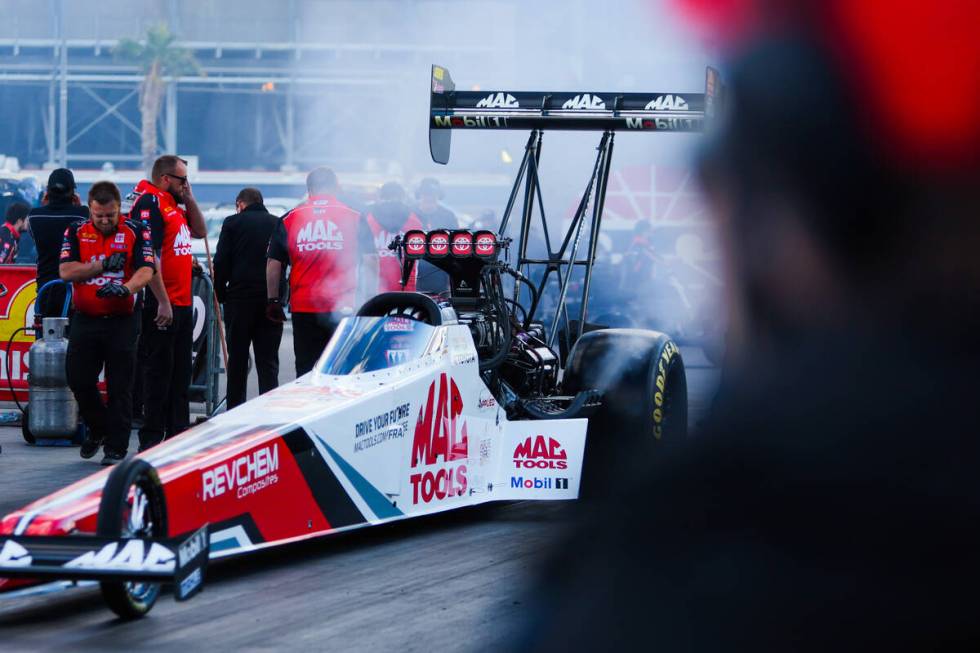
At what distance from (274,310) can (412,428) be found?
2.92 metres

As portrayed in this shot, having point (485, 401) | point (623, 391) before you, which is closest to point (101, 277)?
point (485, 401)

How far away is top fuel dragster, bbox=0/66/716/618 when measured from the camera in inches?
179

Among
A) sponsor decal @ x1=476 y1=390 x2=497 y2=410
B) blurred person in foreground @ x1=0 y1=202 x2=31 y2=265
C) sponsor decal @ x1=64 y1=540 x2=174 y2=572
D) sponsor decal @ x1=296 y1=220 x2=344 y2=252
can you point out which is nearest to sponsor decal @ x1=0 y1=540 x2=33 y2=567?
sponsor decal @ x1=64 y1=540 x2=174 y2=572

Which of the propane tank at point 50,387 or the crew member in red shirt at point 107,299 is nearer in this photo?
the crew member in red shirt at point 107,299

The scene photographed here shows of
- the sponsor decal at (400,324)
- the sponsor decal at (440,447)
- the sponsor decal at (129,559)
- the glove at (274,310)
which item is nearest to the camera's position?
the sponsor decal at (129,559)

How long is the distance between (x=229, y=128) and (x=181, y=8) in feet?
92.4

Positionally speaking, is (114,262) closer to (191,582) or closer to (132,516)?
(132,516)

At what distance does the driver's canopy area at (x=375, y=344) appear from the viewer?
6285 mm

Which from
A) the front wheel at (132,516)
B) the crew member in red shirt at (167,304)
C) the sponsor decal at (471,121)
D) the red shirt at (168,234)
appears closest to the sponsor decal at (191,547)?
the front wheel at (132,516)

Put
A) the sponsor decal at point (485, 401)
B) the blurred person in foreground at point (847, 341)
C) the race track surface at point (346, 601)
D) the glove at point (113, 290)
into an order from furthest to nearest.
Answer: the glove at point (113, 290), the sponsor decal at point (485, 401), the race track surface at point (346, 601), the blurred person in foreground at point (847, 341)

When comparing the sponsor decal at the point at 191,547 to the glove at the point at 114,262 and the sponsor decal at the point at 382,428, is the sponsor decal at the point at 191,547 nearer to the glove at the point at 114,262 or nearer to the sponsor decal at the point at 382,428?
the sponsor decal at the point at 382,428

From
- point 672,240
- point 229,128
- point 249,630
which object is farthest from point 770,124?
point 229,128

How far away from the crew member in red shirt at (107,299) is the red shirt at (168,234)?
37cm

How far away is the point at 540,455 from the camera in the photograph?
6957 mm
